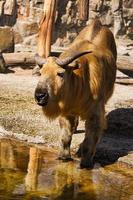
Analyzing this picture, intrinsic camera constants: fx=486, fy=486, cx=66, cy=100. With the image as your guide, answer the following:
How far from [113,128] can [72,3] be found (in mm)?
13995

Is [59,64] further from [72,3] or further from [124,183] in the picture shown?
[72,3]

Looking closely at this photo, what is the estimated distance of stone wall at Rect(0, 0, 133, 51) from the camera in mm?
22438

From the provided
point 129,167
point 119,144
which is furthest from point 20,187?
point 119,144

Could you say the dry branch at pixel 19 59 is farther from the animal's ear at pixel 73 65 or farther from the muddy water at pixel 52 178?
the animal's ear at pixel 73 65

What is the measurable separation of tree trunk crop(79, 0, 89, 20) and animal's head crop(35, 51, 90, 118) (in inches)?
573

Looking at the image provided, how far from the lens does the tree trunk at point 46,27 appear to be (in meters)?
14.9

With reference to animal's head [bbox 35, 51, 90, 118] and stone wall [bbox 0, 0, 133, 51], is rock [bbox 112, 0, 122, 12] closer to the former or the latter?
stone wall [bbox 0, 0, 133, 51]

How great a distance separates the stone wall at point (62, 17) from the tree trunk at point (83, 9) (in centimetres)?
73

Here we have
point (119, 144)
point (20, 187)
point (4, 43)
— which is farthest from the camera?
point (4, 43)

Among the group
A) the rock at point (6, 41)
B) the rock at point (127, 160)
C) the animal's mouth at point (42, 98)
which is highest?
the animal's mouth at point (42, 98)

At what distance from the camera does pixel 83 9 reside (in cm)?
2189

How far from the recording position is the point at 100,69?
26.0ft

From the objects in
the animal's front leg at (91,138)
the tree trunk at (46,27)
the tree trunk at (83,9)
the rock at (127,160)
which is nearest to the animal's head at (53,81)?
the animal's front leg at (91,138)

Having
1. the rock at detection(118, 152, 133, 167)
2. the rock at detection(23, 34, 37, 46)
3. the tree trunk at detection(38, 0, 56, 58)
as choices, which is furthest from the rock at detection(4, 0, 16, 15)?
the rock at detection(118, 152, 133, 167)
